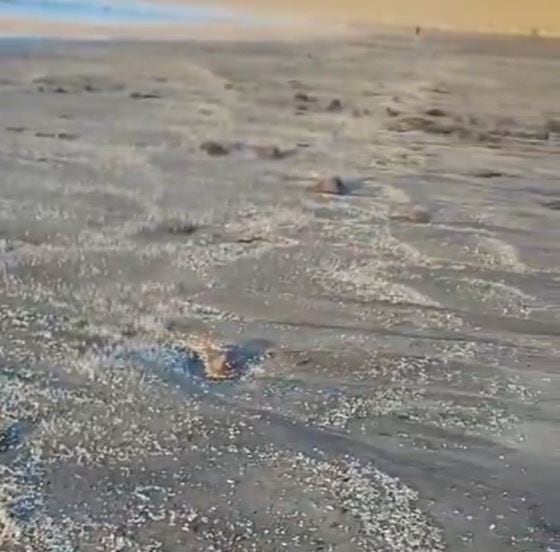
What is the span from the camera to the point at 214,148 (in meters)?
7.80

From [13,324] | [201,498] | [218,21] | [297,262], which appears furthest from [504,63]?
[201,498]

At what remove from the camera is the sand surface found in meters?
3.19

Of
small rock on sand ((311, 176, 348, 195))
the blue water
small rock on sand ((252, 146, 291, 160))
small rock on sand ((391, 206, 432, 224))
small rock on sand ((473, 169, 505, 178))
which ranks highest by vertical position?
the blue water

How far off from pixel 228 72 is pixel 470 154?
466 centimetres

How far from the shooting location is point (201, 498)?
3.23m

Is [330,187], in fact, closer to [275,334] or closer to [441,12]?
[275,334]

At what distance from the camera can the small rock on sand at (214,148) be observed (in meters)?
7.66

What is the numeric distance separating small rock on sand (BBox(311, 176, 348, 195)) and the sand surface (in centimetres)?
8

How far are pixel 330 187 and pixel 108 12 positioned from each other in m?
12.6

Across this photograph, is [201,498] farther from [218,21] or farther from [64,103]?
[218,21]

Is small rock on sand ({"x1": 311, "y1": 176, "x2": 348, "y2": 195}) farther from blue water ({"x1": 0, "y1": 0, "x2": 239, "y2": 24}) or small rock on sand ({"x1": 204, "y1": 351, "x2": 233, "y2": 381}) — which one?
blue water ({"x1": 0, "y1": 0, "x2": 239, "y2": 24})

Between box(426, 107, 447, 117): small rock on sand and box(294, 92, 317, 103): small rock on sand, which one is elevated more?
box(294, 92, 317, 103): small rock on sand

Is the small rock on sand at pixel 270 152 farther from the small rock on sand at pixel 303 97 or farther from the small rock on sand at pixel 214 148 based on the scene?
the small rock on sand at pixel 303 97

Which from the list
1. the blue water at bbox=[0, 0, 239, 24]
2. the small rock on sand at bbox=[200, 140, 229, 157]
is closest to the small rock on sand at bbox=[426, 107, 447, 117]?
the small rock on sand at bbox=[200, 140, 229, 157]
